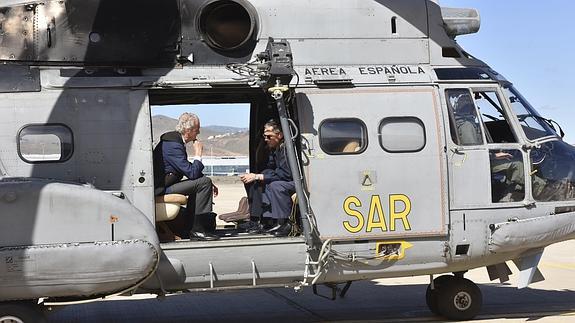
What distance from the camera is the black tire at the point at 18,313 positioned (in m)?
7.57

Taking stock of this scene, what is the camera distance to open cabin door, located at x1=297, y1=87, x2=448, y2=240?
332 inches

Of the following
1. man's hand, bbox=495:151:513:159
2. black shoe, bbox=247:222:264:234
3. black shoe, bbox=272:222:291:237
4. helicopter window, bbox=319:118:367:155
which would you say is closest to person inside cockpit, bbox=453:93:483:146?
man's hand, bbox=495:151:513:159

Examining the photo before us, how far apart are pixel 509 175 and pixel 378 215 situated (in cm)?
167

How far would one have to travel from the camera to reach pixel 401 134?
8.70 metres

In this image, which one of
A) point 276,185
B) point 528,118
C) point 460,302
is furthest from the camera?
point 460,302

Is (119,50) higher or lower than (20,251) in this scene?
higher

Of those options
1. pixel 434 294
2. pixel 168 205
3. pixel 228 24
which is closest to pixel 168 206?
pixel 168 205

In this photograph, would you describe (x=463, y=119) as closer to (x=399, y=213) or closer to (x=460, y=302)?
(x=399, y=213)

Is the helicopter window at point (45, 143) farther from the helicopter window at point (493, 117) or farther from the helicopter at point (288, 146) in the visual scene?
the helicopter window at point (493, 117)

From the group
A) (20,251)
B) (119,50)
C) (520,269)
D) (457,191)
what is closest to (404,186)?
(457,191)

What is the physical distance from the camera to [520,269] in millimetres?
9453

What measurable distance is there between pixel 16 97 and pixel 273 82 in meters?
2.60

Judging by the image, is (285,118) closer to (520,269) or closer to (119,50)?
(119,50)

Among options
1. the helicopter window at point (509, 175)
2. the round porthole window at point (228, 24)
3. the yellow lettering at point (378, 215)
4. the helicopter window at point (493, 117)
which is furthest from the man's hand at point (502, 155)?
the round porthole window at point (228, 24)
